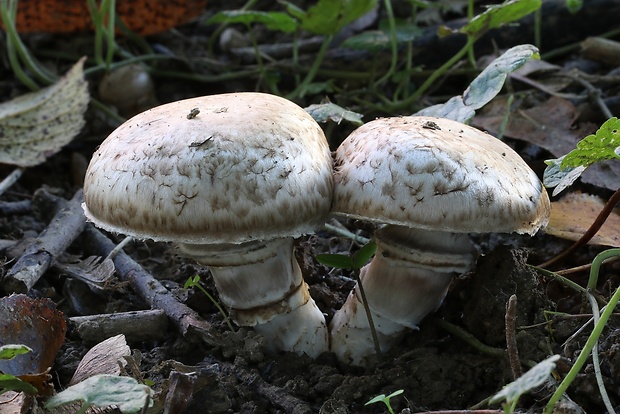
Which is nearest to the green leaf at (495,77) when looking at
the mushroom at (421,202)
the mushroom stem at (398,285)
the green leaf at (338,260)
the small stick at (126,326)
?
the mushroom at (421,202)

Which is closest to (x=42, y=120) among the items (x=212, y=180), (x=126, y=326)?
(x=126, y=326)

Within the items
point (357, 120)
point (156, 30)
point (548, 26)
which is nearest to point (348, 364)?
point (357, 120)

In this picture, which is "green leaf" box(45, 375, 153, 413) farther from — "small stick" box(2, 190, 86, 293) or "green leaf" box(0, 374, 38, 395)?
"small stick" box(2, 190, 86, 293)

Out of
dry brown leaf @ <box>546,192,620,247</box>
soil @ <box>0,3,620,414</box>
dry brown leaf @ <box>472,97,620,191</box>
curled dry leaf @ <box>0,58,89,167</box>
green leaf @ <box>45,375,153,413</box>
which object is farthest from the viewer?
curled dry leaf @ <box>0,58,89,167</box>

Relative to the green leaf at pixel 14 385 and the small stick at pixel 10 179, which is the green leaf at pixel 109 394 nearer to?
the green leaf at pixel 14 385


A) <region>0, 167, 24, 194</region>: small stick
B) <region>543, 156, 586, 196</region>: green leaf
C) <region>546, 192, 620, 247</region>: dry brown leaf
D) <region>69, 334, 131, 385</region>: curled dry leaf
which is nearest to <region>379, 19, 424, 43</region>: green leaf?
<region>546, 192, 620, 247</region>: dry brown leaf

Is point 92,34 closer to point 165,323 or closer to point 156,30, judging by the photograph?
point 156,30

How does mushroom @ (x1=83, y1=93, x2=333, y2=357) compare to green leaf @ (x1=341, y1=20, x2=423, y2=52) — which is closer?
mushroom @ (x1=83, y1=93, x2=333, y2=357)
